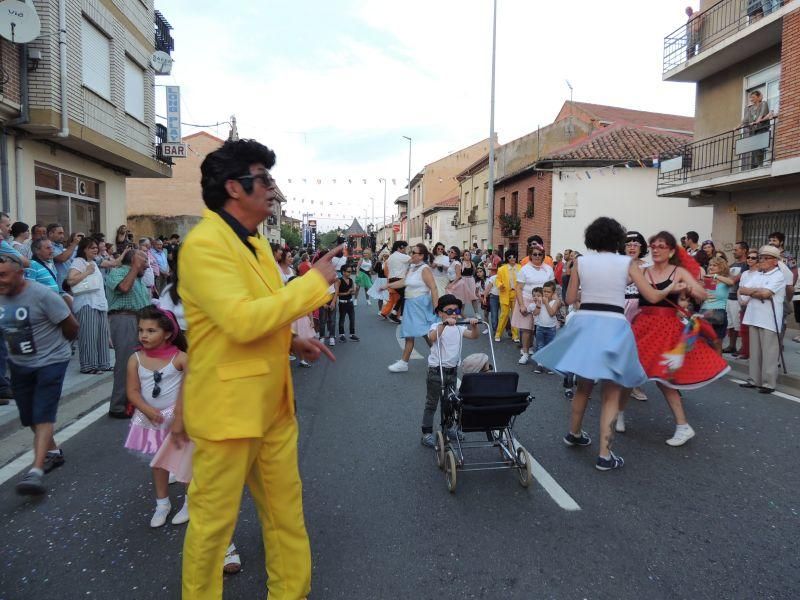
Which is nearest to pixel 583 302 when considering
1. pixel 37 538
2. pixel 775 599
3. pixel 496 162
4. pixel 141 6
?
pixel 775 599

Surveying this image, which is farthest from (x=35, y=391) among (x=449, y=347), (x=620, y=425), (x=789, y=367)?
(x=789, y=367)

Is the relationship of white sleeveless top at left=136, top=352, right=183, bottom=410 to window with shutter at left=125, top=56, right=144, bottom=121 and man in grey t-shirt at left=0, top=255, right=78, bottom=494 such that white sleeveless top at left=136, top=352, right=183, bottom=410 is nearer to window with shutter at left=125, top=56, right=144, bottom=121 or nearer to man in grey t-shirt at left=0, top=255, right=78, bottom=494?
man in grey t-shirt at left=0, top=255, right=78, bottom=494

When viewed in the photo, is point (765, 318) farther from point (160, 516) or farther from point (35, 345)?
point (35, 345)

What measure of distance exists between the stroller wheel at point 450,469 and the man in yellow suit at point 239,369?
1651 mm

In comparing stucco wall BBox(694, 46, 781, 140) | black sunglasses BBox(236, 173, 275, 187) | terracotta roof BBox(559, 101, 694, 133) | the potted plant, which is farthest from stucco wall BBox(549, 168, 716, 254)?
black sunglasses BBox(236, 173, 275, 187)

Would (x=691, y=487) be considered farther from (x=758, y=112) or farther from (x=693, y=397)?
(x=758, y=112)

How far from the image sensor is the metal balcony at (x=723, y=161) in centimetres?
1400

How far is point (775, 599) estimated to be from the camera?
9.21ft

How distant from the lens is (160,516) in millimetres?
3586

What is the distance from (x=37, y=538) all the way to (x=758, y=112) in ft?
53.6

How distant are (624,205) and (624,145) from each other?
111 inches

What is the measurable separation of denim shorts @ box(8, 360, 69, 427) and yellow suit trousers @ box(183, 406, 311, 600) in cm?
248

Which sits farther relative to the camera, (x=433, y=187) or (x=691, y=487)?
(x=433, y=187)

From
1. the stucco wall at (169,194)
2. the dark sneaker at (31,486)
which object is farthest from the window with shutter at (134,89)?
the stucco wall at (169,194)
